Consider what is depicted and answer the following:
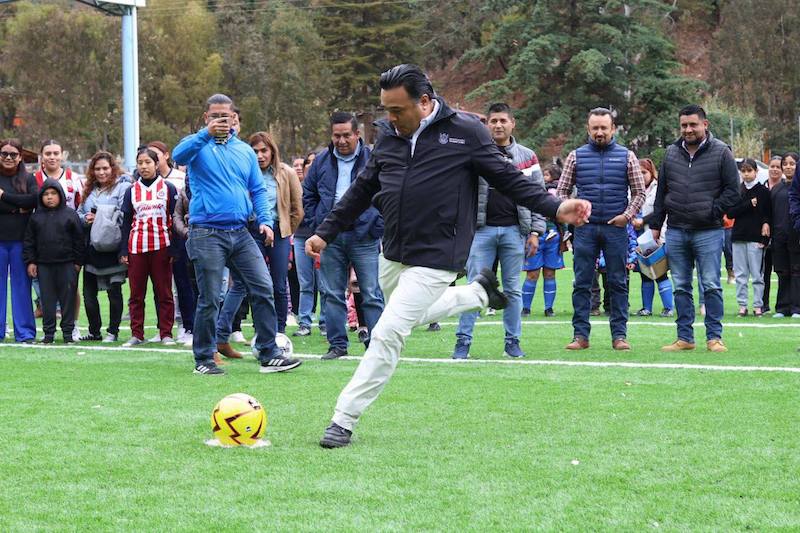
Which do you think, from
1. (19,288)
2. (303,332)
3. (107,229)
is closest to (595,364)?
(303,332)

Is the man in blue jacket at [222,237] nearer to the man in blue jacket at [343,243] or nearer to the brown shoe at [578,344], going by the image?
the man in blue jacket at [343,243]

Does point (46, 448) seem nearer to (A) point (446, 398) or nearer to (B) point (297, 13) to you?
(A) point (446, 398)

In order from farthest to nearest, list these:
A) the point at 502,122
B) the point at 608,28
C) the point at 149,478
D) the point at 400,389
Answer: the point at 608,28, the point at 502,122, the point at 400,389, the point at 149,478

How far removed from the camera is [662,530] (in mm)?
4816

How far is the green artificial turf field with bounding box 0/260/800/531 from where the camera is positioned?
5.13 m

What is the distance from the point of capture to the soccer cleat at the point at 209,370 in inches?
382

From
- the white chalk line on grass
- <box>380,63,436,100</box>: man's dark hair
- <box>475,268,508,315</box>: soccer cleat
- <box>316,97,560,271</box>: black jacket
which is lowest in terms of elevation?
the white chalk line on grass

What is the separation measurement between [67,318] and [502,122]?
5.29 meters

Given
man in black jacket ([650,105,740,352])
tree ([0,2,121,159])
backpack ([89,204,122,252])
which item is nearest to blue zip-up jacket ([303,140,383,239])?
backpack ([89,204,122,252])

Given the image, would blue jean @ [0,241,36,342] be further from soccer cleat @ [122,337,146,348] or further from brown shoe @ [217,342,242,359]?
brown shoe @ [217,342,242,359]

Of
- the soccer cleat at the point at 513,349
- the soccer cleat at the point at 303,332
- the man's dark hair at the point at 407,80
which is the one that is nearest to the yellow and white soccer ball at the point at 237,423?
the man's dark hair at the point at 407,80

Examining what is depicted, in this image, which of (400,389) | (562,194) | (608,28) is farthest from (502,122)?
(608,28)

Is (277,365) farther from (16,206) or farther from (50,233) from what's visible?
(16,206)

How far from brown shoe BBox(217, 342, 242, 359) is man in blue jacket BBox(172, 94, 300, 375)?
3.60 ft
